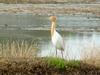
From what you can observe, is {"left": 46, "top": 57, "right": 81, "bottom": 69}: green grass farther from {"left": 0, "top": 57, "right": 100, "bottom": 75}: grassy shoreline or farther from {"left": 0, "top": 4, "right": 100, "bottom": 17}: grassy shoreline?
{"left": 0, "top": 4, "right": 100, "bottom": 17}: grassy shoreline

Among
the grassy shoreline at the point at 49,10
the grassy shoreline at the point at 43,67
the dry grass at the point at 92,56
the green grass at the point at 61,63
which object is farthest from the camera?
the grassy shoreline at the point at 49,10

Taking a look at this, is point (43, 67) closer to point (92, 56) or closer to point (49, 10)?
point (92, 56)

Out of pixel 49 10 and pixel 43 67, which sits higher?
pixel 43 67

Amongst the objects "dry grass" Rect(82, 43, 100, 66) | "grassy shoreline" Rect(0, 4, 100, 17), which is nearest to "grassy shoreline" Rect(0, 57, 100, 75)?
"dry grass" Rect(82, 43, 100, 66)

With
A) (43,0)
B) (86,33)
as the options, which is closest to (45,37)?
(86,33)

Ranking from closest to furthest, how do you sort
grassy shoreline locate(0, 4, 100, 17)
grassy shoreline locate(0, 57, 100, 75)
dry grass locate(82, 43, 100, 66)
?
grassy shoreline locate(0, 57, 100, 75) < dry grass locate(82, 43, 100, 66) < grassy shoreline locate(0, 4, 100, 17)

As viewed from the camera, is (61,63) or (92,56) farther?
(92,56)

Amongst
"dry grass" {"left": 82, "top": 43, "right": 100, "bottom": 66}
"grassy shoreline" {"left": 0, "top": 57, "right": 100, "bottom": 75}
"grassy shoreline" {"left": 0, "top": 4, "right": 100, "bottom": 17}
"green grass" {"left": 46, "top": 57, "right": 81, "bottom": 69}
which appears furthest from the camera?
"grassy shoreline" {"left": 0, "top": 4, "right": 100, "bottom": 17}

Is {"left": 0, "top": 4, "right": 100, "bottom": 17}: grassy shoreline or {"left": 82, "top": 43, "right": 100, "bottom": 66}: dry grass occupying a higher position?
{"left": 82, "top": 43, "right": 100, "bottom": 66}: dry grass

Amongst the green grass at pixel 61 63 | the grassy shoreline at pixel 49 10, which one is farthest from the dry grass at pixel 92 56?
the grassy shoreline at pixel 49 10

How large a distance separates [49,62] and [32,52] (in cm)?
102

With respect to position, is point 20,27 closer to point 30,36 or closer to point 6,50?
point 30,36

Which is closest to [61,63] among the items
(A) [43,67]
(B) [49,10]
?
(A) [43,67]

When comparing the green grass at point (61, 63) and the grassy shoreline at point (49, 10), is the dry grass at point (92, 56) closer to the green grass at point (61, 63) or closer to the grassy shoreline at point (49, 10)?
the green grass at point (61, 63)
